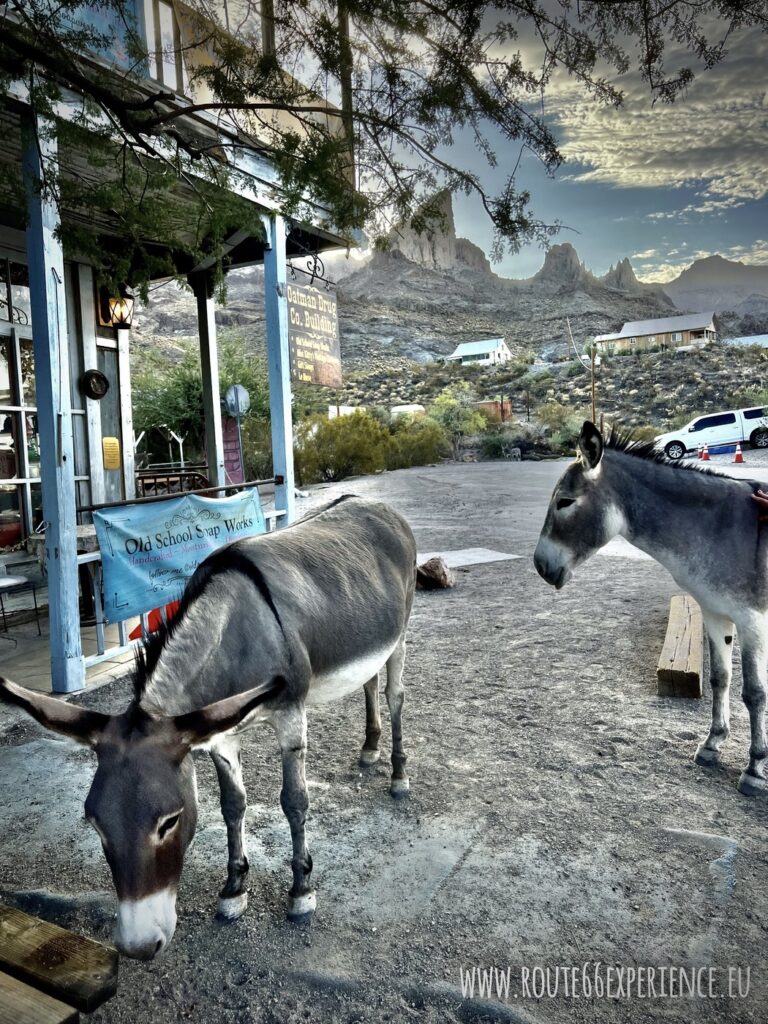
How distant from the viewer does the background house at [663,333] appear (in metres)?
57.1

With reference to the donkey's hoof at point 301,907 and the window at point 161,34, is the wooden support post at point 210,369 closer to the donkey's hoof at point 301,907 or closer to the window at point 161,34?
the window at point 161,34

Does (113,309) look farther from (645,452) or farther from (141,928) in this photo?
(141,928)

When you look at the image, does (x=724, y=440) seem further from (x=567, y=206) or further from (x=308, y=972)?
(x=567, y=206)

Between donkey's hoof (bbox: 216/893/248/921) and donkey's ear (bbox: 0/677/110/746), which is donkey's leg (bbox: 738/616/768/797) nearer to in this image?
donkey's hoof (bbox: 216/893/248/921)

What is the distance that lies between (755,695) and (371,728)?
6.36ft

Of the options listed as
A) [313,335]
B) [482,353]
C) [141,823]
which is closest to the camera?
[141,823]

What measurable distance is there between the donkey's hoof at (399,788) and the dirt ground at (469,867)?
62 mm

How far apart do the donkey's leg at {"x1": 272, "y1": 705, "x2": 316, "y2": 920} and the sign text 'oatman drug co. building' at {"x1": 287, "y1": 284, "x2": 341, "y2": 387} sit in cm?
480

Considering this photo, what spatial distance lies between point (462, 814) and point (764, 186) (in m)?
62.1

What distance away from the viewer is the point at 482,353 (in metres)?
59.4

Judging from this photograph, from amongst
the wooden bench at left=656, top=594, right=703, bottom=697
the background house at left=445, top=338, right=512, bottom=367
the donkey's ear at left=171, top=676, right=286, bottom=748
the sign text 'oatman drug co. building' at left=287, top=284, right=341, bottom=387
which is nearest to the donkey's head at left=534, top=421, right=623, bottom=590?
the wooden bench at left=656, top=594, right=703, bottom=697

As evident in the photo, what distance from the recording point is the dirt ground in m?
1.92

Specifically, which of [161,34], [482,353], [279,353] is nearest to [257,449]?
[279,353]

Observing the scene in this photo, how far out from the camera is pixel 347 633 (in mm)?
2586
